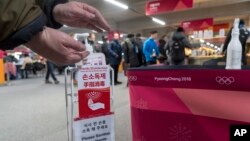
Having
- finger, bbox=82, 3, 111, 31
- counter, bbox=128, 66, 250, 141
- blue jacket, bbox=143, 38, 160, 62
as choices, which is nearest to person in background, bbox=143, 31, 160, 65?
blue jacket, bbox=143, 38, 160, 62

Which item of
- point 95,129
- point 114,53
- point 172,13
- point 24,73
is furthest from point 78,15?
point 172,13

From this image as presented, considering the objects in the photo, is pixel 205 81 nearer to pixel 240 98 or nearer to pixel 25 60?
pixel 240 98

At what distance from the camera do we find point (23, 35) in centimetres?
52

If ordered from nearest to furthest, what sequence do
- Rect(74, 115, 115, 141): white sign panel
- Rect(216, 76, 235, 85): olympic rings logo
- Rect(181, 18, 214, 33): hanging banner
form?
Rect(216, 76, 235, 85): olympic rings logo
Rect(74, 115, 115, 141): white sign panel
Rect(181, 18, 214, 33): hanging banner

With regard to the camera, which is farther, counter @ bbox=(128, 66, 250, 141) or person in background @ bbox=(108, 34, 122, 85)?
person in background @ bbox=(108, 34, 122, 85)

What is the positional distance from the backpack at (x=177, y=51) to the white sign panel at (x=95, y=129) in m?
3.52

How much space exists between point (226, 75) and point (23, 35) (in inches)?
27.8

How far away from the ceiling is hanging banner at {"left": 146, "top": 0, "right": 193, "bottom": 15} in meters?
2.26

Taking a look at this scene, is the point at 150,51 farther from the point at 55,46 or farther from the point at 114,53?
the point at 55,46

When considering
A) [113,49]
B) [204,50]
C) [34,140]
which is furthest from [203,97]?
[204,50]

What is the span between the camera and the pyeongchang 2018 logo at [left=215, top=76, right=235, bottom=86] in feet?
3.10

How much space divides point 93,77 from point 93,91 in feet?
0.34

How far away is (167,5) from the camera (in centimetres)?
902

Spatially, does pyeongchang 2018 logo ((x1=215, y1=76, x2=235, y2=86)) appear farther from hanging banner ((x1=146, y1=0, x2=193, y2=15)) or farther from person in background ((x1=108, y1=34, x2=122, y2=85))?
hanging banner ((x1=146, y1=0, x2=193, y2=15))
